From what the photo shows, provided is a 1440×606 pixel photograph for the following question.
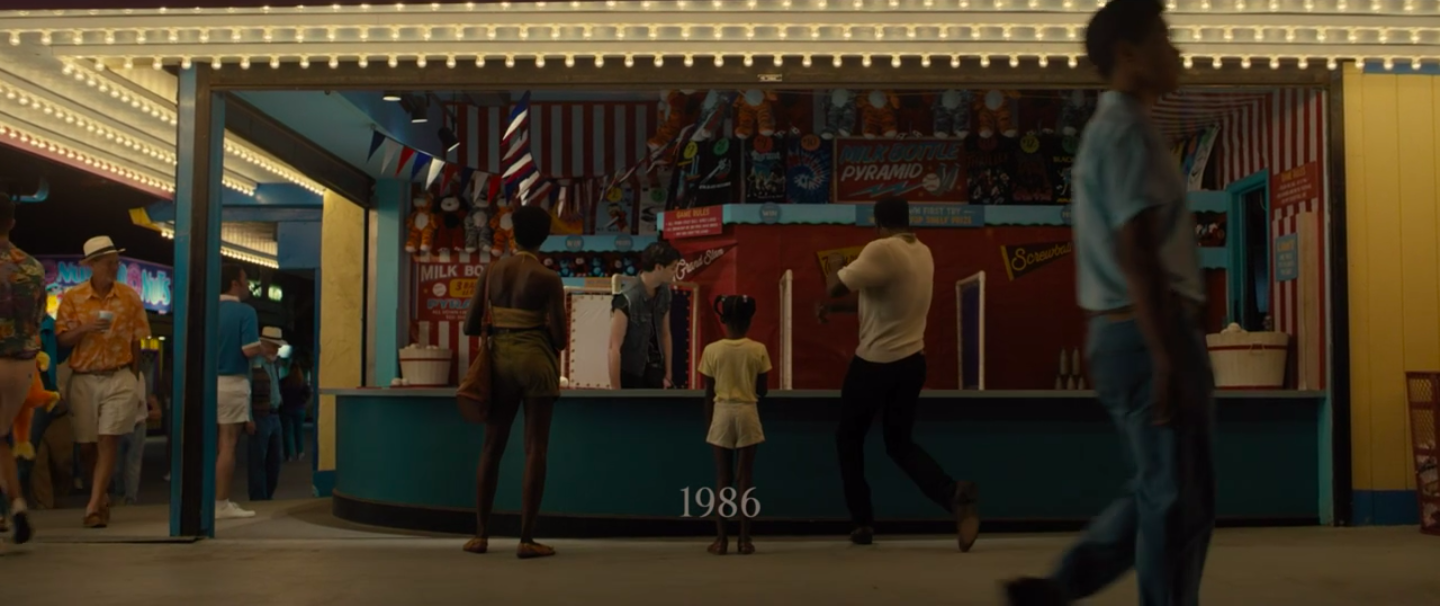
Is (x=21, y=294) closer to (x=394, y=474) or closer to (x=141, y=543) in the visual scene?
(x=141, y=543)

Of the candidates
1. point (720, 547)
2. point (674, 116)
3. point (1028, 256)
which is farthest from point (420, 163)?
point (720, 547)

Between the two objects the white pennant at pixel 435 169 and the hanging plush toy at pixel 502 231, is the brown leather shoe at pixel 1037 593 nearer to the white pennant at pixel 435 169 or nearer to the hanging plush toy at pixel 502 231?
the white pennant at pixel 435 169

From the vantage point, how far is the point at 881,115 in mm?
9891

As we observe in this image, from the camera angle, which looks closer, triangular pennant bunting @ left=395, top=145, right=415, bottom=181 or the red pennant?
triangular pennant bunting @ left=395, top=145, right=415, bottom=181

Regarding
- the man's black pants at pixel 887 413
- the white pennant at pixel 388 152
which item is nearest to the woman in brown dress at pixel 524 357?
the man's black pants at pixel 887 413

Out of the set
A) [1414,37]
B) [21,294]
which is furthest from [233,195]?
[1414,37]

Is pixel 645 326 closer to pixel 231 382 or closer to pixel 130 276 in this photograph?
pixel 231 382

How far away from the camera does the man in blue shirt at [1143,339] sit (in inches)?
119

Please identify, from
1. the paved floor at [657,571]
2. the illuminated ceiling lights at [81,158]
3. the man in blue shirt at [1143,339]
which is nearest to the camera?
the man in blue shirt at [1143,339]

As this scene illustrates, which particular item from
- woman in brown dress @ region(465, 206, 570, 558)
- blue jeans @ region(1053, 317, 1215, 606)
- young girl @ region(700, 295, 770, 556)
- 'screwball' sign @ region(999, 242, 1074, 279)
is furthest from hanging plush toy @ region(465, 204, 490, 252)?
blue jeans @ region(1053, 317, 1215, 606)

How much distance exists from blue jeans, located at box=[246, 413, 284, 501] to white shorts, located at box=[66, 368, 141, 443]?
1.99 meters

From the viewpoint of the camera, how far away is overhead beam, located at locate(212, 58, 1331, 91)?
6.96 m

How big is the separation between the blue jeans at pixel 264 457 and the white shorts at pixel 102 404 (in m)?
1.99

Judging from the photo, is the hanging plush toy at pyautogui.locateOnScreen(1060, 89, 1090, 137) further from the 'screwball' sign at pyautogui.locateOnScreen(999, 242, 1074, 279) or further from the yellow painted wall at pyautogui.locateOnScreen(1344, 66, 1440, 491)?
the yellow painted wall at pyautogui.locateOnScreen(1344, 66, 1440, 491)
